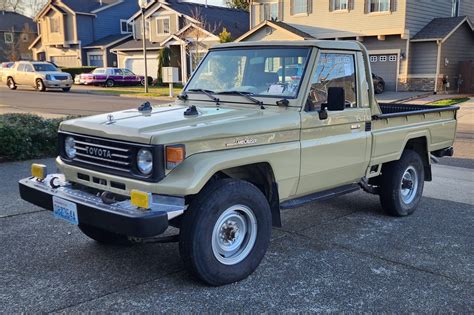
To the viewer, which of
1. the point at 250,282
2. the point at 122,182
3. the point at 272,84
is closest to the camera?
the point at 122,182

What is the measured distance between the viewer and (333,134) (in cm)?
505

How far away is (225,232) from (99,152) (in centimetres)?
127

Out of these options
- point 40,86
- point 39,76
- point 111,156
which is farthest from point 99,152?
point 40,86

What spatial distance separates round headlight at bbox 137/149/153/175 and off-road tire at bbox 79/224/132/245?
1394mm

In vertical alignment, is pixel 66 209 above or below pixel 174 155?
below

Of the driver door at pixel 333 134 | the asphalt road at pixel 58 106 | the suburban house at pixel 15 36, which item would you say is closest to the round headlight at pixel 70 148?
the driver door at pixel 333 134

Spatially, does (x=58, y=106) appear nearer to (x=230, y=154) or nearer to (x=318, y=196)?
(x=318, y=196)

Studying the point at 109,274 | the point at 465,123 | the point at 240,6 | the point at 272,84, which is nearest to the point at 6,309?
the point at 109,274

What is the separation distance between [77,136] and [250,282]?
6.58 ft

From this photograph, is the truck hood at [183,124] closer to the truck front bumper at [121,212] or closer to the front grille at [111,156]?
the front grille at [111,156]

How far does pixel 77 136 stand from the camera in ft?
14.6

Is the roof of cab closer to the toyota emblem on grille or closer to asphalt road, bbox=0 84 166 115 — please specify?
the toyota emblem on grille

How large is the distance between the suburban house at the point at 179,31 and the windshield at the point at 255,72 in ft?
93.1

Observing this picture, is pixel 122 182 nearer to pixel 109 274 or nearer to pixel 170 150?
pixel 170 150
